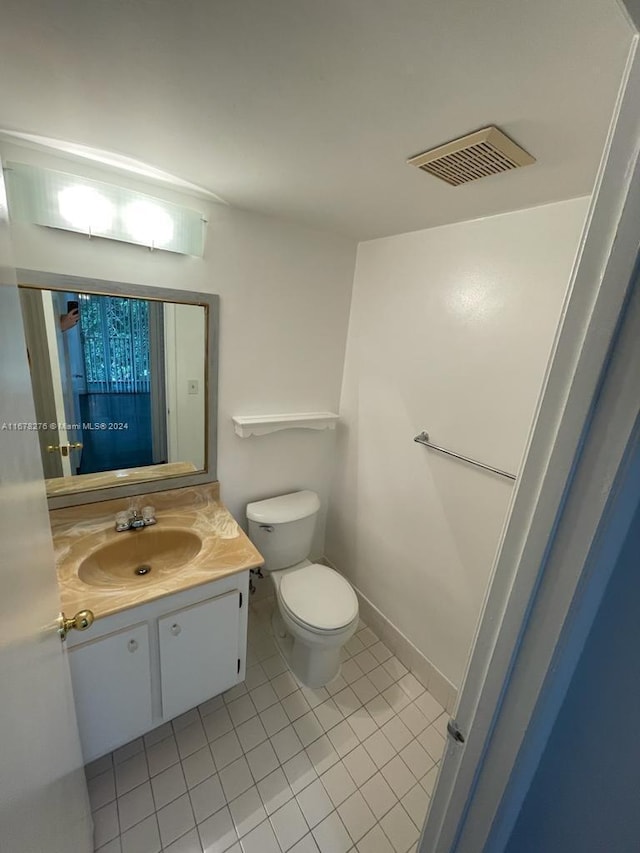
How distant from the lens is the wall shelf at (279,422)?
176 cm

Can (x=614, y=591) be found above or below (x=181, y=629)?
above

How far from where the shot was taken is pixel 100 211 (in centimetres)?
123

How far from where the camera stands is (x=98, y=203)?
4.03 ft

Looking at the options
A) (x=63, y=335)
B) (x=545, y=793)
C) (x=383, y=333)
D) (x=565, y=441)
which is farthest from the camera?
(x=383, y=333)

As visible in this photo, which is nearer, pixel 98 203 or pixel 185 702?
pixel 98 203

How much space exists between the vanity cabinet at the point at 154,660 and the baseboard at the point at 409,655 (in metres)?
0.88

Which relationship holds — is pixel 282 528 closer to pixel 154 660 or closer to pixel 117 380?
pixel 154 660

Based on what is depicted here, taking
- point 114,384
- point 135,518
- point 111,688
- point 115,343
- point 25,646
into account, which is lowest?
point 111,688

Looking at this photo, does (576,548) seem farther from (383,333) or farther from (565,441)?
(383,333)

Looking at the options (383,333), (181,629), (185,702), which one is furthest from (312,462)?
(185,702)

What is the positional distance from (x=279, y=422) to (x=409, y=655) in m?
1.42

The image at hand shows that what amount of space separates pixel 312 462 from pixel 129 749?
59.4 inches

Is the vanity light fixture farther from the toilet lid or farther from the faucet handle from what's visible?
the toilet lid

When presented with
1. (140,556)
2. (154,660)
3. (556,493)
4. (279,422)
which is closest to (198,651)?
(154,660)
